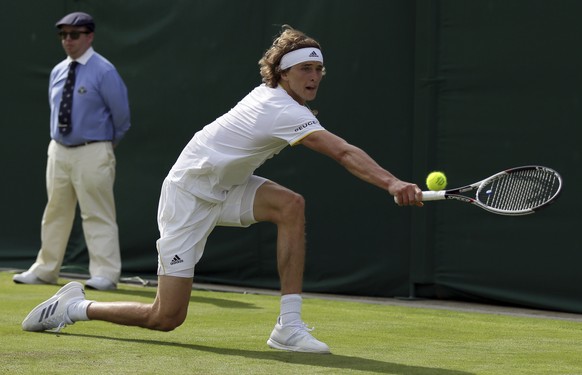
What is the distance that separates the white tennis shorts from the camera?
5.77m

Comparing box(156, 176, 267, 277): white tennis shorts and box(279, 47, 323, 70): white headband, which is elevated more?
box(279, 47, 323, 70): white headband

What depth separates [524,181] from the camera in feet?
17.5

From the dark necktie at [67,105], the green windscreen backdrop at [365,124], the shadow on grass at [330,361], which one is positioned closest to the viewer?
the shadow on grass at [330,361]

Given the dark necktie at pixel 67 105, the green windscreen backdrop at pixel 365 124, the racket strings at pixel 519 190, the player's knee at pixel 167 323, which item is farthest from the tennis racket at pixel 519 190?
the dark necktie at pixel 67 105

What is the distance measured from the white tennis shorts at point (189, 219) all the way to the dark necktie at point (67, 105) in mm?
3140

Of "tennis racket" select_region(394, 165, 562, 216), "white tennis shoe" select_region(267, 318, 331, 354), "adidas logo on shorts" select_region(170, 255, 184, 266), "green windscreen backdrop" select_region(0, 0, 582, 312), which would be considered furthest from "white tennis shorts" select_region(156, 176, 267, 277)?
"green windscreen backdrop" select_region(0, 0, 582, 312)

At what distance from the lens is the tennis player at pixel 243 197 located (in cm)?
565

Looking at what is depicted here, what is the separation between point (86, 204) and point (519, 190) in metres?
4.34

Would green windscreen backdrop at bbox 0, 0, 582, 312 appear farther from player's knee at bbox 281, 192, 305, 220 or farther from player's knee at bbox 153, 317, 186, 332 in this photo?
Result: player's knee at bbox 153, 317, 186, 332

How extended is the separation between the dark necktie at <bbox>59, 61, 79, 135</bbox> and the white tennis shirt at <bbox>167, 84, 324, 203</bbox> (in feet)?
10.3

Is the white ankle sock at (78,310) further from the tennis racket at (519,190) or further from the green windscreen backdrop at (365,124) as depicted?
the green windscreen backdrop at (365,124)

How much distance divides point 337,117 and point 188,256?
3.46 metres

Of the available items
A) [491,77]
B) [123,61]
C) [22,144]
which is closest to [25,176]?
[22,144]

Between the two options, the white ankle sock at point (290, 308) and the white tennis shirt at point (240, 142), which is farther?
the white ankle sock at point (290, 308)
